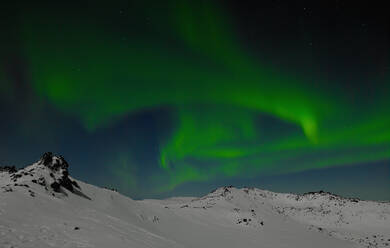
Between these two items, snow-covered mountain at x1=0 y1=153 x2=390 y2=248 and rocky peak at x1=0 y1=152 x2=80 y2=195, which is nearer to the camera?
snow-covered mountain at x1=0 y1=153 x2=390 y2=248

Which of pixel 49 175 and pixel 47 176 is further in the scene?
pixel 49 175

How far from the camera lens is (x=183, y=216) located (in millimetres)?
36188

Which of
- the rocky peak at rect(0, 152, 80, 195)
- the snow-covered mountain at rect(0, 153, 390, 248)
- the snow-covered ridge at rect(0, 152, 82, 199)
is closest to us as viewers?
the snow-covered mountain at rect(0, 153, 390, 248)

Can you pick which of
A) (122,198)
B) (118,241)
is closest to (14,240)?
(118,241)

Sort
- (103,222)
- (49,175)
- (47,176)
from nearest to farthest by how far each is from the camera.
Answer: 1. (103,222)
2. (47,176)
3. (49,175)

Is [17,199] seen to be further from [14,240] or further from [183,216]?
[183,216]

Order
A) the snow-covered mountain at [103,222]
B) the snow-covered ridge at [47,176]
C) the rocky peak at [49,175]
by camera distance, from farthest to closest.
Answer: the rocky peak at [49,175] → the snow-covered ridge at [47,176] → the snow-covered mountain at [103,222]

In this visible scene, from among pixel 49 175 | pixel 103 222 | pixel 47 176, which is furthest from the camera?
pixel 49 175

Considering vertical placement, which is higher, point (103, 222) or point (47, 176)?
point (47, 176)

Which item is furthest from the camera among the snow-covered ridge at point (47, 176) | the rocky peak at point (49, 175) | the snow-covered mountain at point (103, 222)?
the rocky peak at point (49, 175)

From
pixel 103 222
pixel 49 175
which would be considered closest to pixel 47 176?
pixel 49 175

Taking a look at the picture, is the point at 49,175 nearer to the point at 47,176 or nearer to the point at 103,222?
the point at 47,176

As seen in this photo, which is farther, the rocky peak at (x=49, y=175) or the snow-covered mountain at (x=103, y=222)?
the rocky peak at (x=49, y=175)

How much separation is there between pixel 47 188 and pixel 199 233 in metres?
17.4
